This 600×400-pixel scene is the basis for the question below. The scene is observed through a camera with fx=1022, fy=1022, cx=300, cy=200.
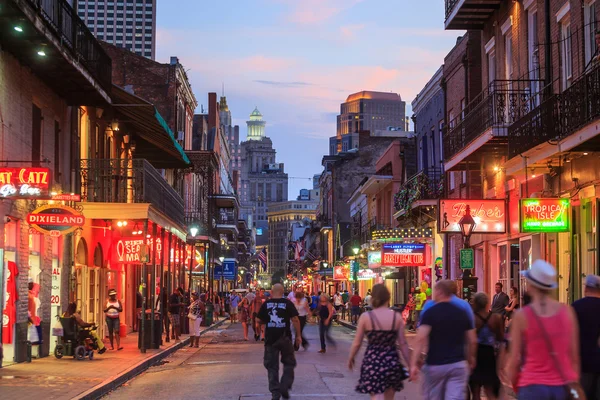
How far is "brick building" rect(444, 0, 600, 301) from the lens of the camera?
1838 centimetres

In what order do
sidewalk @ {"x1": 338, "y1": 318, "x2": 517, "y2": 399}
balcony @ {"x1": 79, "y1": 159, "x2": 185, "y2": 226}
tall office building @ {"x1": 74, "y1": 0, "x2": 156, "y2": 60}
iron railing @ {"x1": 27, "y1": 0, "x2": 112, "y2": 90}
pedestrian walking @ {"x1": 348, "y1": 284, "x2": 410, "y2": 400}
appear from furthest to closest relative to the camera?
1. tall office building @ {"x1": 74, "y1": 0, "x2": 156, "y2": 60}
2. balcony @ {"x1": 79, "y1": 159, "x2": 185, "y2": 226}
3. iron railing @ {"x1": 27, "y1": 0, "x2": 112, "y2": 90}
4. sidewalk @ {"x1": 338, "y1": 318, "x2": 517, "y2": 399}
5. pedestrian walking @ {"x1": 348, "y1": 284, "x2": 410, "y2": 400}

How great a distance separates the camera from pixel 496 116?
2312 centimetres

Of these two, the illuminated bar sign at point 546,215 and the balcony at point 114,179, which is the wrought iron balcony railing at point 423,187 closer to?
the balcony at point 114,179

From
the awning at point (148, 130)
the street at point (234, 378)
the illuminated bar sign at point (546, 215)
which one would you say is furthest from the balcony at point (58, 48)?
the illuminated bar sign at point (546, 215)

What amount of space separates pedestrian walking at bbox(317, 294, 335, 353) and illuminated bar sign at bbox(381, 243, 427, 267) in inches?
390

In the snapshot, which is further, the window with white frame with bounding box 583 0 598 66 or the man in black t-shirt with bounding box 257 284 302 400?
the window with white frame with bounding box 583 0 598 66

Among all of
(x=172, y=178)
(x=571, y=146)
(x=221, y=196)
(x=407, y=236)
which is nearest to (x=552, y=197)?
(x=571, y=146)

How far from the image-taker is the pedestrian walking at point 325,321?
27.3 meters

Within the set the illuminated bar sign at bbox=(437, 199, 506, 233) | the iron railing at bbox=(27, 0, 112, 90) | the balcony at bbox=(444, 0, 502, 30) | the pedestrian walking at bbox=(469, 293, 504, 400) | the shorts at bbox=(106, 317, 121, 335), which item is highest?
the balcony at bbox=(444, 0, 502, 30)

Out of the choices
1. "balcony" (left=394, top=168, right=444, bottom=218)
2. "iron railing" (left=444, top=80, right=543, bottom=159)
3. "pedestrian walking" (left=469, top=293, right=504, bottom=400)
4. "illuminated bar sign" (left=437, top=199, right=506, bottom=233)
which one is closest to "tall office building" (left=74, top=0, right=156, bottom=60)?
"balcony" (left=394, top=168, right=444, bottom=218)

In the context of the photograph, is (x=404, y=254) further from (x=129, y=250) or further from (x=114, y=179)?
(x=114, y=179)

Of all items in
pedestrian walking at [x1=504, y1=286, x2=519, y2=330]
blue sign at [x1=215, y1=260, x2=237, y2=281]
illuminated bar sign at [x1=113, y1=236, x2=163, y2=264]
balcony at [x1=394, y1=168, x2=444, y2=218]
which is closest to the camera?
pedestrian walking at [x1=504, y1=286, x2=519, y2=330]

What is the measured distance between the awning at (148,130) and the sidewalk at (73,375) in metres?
6.48

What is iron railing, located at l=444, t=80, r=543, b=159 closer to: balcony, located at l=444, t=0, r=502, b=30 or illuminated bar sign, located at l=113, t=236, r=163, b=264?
balcony, located at l=444, t=0, r=502, b=30
